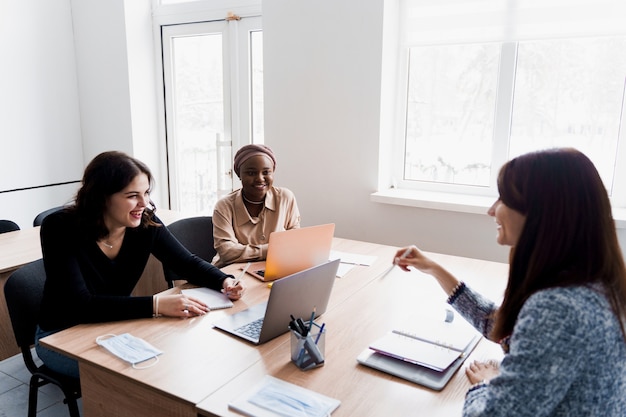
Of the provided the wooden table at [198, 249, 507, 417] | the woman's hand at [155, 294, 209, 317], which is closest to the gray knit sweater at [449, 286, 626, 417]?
the wooden table at [198, 249, 507, 417]

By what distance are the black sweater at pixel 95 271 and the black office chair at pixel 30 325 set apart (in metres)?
0.07

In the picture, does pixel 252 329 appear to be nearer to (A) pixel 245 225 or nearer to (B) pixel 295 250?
(B) pixel 295 250

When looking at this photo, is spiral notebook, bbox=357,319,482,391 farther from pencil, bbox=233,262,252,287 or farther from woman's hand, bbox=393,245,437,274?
pencil, bbox=233,262,252,287

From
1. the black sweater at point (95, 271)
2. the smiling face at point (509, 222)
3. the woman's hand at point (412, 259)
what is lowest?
the black sweater at point (95, 271)

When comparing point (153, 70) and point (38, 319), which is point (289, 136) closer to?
point (153, 70)

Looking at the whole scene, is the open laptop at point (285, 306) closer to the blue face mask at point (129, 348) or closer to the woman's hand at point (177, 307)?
the woman's hand at point (177, 307)

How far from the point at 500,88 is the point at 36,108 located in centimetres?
346

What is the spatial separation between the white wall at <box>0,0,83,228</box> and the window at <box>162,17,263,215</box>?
32.5 inches

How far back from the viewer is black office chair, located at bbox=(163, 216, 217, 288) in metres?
2.61

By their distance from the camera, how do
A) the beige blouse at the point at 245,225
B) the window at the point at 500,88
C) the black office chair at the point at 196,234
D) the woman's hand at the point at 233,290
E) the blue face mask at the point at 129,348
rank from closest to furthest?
the blue face mask at the point at 129,348 < the woman's hand at the point at 233,290 < the beige blouse at the point at 245,225 < the black office chair at the point at 196,234 < the window at the point at 500,88

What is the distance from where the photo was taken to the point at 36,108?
159 inches

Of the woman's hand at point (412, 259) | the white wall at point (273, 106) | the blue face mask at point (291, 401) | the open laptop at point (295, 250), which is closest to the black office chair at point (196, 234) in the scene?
the open laptop at point (295, 250)

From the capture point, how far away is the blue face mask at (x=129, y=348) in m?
1.40

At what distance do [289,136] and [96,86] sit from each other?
186cm
